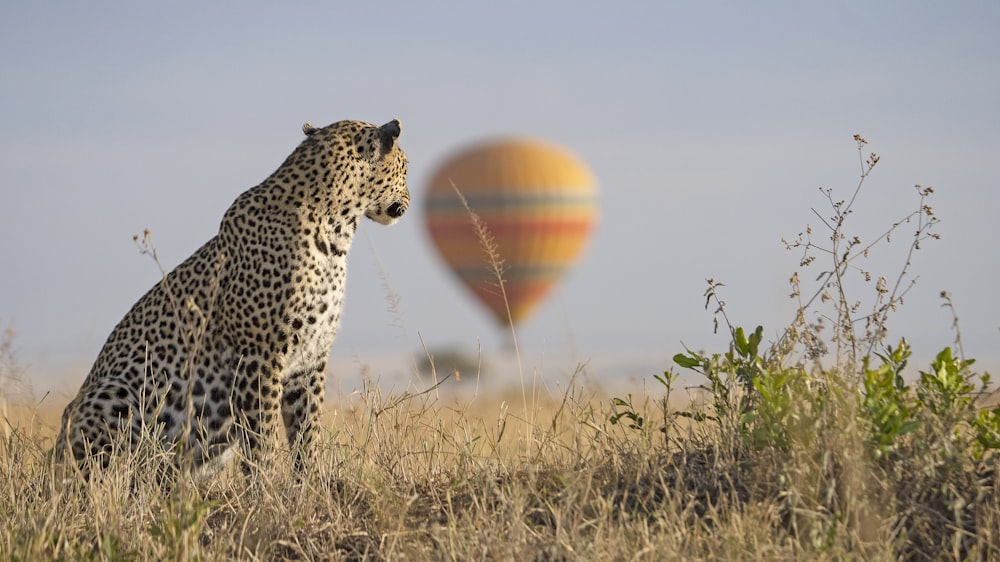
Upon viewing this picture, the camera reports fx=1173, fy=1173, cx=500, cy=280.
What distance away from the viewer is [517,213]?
127 ft

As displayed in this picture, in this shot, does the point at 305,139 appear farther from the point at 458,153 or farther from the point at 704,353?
the point at 458,153

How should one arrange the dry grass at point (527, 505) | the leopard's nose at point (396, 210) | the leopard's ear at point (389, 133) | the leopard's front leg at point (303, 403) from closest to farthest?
1. the dry grass at point (527, 505)
2. the leopard's front leg at point (303, 403)
3. the leopard's ear at point (389, 133)
4. the leopard's nose at point (396, 210)

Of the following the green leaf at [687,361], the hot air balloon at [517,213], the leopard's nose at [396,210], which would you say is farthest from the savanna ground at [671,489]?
the hot air balloon at [517,213]

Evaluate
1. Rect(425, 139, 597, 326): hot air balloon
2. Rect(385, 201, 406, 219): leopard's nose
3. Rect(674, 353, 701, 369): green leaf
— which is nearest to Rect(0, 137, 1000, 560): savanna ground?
Rect(674, 353, 701, 369): green leaf

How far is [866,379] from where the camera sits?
15.4 ft

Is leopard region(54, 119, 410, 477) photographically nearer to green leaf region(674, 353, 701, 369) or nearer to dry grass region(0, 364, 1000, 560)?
dry grass region(0, 364, 1000, 560)

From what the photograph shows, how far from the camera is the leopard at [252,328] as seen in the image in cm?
606

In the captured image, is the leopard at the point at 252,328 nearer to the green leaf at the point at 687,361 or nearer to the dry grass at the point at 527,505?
the dry grass at the point at 527,505

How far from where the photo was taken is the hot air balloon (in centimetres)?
3644

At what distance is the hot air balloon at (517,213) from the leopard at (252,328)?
2715 centimetres

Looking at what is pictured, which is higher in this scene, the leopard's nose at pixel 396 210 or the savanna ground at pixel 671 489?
the leopard's nose at pixel 396 210

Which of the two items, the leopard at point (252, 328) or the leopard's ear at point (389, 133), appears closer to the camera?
the leopard at point (252, 328)

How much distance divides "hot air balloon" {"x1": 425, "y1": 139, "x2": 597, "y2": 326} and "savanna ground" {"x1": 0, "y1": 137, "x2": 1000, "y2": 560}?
93.2 ft

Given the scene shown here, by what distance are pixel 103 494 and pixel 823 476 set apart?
303 cm
